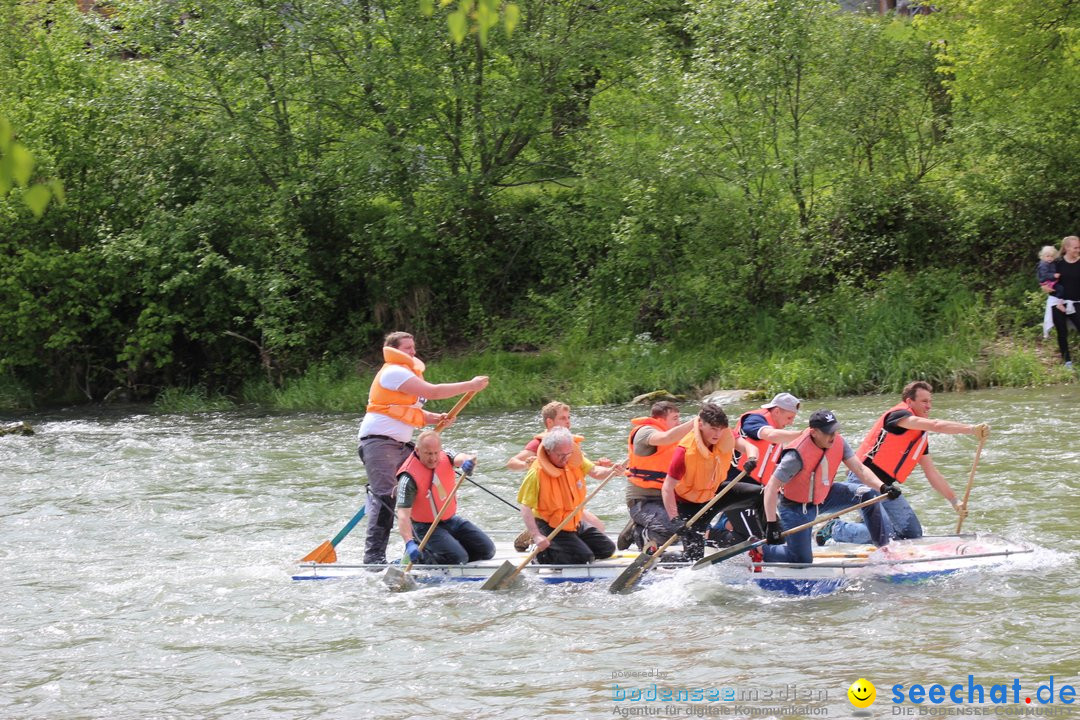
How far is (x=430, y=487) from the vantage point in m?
8.85

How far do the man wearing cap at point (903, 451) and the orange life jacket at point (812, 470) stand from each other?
36cm

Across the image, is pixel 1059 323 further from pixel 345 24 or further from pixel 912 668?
pixel 345 24

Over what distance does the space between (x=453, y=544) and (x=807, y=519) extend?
262 centimetres

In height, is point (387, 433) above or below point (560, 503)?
above

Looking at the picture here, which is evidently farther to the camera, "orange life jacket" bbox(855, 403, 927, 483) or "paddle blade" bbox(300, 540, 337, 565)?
"paddle blade" bbox(300, 540, 337, 565)

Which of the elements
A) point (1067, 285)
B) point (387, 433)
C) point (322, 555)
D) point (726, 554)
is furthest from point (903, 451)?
point (1067, 285)

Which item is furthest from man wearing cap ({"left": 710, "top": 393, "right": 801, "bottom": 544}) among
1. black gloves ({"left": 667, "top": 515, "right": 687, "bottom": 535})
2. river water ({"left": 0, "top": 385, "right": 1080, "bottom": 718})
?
river water ({"left": 0, "top": 385, "right": 1080, "bottom": 718})

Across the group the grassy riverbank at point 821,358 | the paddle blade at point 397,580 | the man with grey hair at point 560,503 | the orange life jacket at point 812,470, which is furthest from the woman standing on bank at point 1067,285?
the paddle blade at point 397,580

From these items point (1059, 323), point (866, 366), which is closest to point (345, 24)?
point (866, 366)

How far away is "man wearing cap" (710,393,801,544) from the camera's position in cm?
835

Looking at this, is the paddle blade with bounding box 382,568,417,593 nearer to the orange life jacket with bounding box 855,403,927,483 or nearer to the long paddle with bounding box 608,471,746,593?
the long paddle with bounding box 608,471,746,593

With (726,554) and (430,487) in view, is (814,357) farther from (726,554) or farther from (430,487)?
(430,487)

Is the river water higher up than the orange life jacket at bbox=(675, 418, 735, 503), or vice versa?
the orange life jacket at bbox=(675, 418, 735, 503)

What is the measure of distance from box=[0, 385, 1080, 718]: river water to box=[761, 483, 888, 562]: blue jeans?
0.35m
